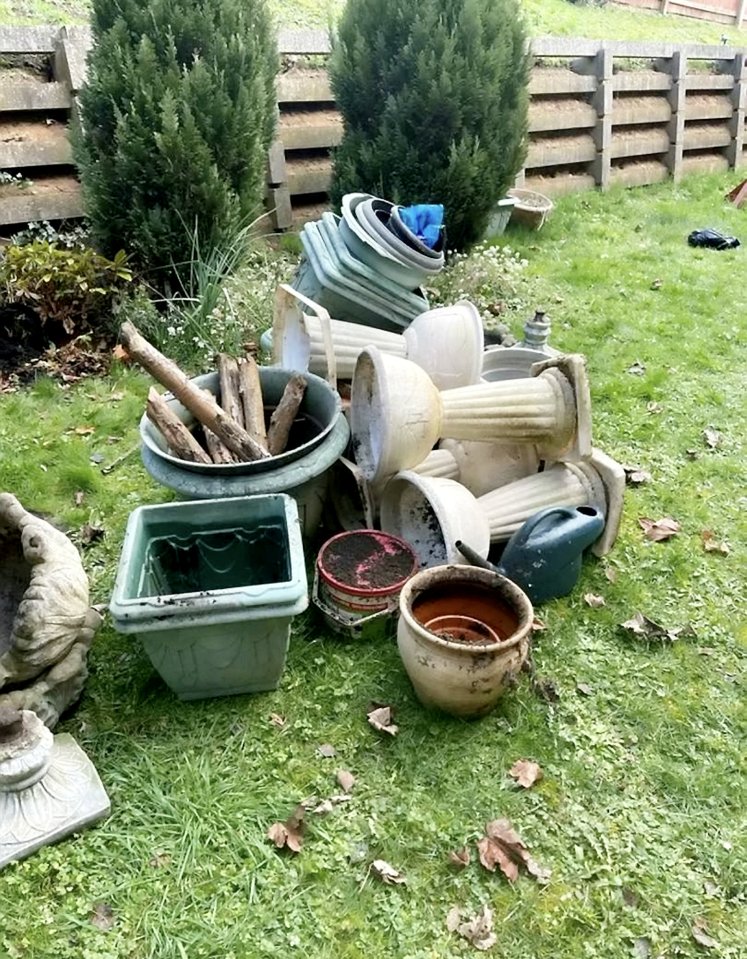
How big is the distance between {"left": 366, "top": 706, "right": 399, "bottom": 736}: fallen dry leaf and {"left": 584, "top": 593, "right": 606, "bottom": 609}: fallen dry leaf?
3.42 feet

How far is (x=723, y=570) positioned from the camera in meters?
3.42

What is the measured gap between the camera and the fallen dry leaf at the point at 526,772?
2.48 m

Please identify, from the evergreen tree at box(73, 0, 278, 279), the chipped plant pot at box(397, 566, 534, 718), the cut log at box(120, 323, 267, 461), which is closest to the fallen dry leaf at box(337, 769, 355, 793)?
the chipped plant pot at box(397, 566, 534, 718)

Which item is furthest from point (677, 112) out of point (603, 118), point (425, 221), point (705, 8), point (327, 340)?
point (705, 8)

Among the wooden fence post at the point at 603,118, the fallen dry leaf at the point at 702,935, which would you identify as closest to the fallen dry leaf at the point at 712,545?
the fallen dry leaf at the point at 702,935

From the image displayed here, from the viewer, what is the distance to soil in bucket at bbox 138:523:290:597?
9.51ft

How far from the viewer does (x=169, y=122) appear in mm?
4859

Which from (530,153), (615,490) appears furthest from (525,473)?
(530,153)

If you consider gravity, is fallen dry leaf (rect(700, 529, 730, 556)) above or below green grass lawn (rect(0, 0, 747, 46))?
below

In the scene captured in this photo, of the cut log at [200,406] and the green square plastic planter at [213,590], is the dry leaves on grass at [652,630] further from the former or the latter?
the cut log at [200,406]

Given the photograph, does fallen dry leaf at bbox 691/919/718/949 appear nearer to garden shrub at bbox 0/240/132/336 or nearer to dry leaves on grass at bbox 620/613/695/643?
dry leaves on grass at bbox 620/613/695/643

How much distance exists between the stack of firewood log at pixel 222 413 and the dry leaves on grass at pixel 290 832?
140cm

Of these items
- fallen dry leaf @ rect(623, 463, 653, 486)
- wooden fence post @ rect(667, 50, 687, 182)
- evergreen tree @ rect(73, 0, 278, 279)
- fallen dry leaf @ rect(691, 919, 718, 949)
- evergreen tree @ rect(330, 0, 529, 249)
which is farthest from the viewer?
wooden fence post @ rect(667, 50, 687, 182)

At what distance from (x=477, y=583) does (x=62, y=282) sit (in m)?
3.78
